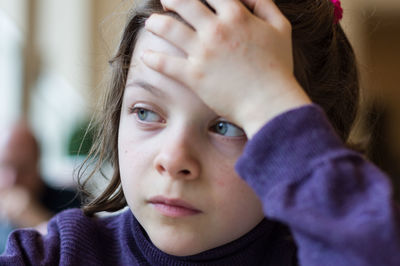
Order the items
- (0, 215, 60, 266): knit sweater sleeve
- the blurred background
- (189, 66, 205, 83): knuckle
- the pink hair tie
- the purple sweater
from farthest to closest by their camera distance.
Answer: the blurred background, the pink hair tie, (0, 215, 60, 266): knit sweater sleeve, (189, 66, 205, 83): knuckle, the purple sweater

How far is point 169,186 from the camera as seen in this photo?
65 centimetres

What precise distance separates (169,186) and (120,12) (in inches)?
16.5

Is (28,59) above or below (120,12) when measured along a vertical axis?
below

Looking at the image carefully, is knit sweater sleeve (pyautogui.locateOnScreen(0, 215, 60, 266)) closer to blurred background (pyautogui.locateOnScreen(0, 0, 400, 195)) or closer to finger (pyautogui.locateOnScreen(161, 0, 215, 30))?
finger (pyautogui.locateOnScreen(161, 0, 215, 30))

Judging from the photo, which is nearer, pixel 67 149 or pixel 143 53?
pixel 143 53

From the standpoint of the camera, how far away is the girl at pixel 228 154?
1.74 ft

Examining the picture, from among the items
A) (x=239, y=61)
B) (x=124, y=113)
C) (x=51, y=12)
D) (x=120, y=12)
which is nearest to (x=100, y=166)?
(x=124, y=113)

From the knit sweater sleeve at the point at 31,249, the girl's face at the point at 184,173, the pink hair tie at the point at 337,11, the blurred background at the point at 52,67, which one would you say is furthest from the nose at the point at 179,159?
the blurred background at the point at 52,67

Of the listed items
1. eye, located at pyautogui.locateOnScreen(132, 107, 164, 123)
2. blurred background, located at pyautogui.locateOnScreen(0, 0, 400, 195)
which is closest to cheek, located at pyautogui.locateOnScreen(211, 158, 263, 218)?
eye, located at pyautogui.locateOnScreen(132, 107, 164, 123)

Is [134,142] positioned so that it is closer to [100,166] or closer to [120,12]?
[100,166]

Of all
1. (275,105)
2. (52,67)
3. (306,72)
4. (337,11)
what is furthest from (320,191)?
(52,67)

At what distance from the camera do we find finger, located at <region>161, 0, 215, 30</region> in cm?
63

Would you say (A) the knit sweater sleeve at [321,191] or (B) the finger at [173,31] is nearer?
(A) the knit sweater sleeve at [321,191]

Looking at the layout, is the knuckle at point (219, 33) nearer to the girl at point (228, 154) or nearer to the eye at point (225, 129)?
the girl at point (228, 154)
